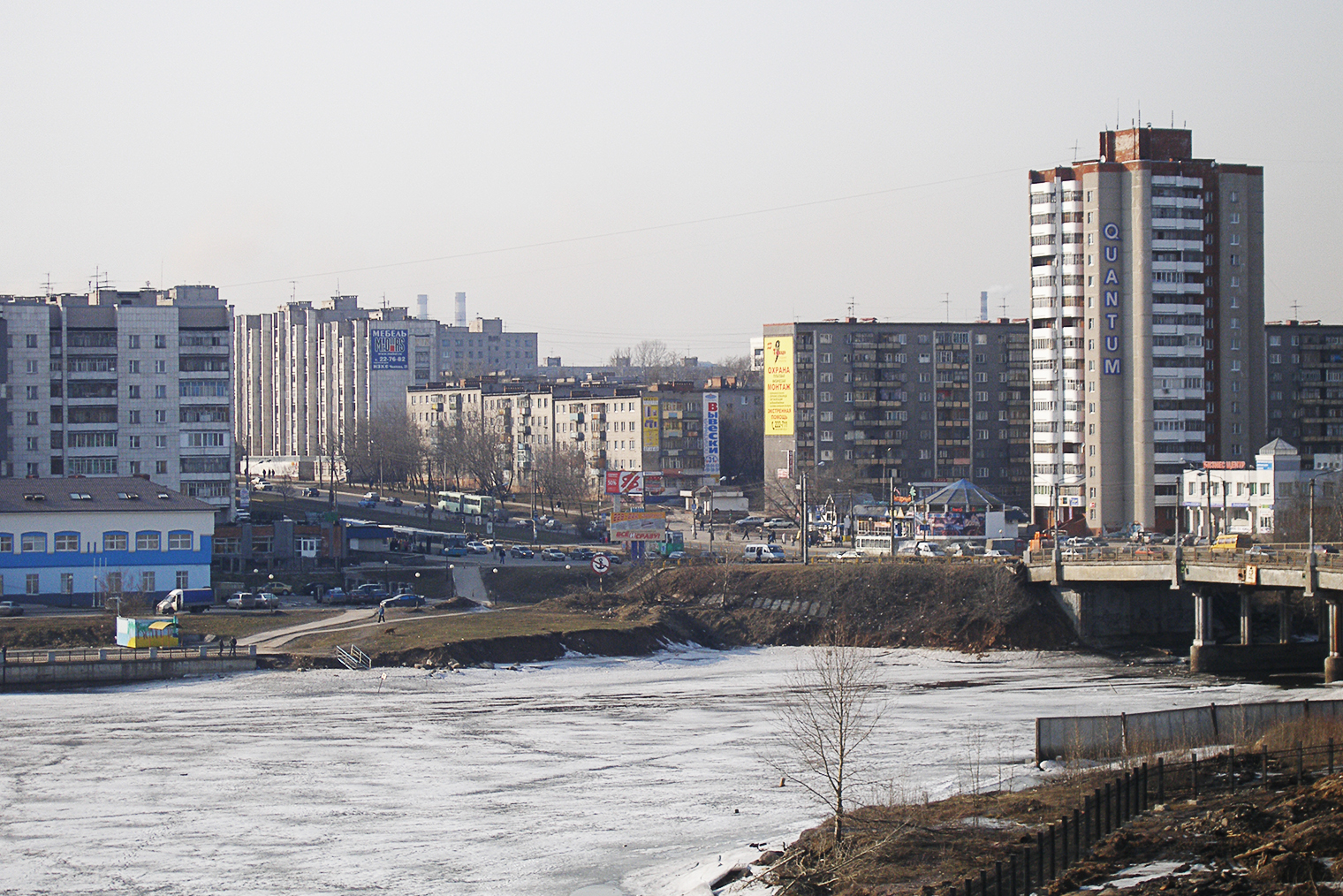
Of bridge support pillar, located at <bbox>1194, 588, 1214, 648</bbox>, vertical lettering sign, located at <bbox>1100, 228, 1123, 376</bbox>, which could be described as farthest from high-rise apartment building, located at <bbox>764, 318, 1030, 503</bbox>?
bridge support pillar, located at <bbox>1194, 588, 1214, 648</bbox>

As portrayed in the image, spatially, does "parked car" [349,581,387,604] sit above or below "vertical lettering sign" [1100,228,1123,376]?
below

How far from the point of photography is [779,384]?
163 metres

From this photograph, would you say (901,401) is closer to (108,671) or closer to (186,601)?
(186,601)

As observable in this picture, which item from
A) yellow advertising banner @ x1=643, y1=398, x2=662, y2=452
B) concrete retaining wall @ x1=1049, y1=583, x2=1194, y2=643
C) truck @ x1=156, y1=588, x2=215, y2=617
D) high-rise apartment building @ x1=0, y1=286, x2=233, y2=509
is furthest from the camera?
yellow advertising banner @ x1=643, y1=398, x2=662, y2=452

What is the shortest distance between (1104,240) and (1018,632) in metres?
60.2

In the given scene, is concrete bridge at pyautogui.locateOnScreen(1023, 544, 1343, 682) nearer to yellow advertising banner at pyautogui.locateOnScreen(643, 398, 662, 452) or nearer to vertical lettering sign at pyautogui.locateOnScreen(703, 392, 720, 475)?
vertical lettering sign at pyautogui.locateOnScreen(703, 392, 720, 475)

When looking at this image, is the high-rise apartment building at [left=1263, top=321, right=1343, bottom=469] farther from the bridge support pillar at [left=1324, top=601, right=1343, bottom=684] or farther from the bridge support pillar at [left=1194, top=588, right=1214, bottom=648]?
the bridge support pillar at [left=1324, top=601, right=1343, bottom=684]

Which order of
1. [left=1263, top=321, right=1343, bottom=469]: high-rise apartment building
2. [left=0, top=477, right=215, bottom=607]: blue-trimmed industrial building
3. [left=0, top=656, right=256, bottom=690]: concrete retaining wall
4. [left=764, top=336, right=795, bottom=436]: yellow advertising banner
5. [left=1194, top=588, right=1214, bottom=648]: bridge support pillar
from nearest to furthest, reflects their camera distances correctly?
1. [left=0, top=656, right=256, bottom=690]: concrete retaining wall
2. [left=1194, top=588, right=1214, bottom=648]: bridge support pillar
3. [left=0, top=477, right=215, bottom=607]: blue-trimmed industrial building
4. [left=764, top=336, right=795, bottom=436]: yellow advertising banner
5. [left=1263, top=321, right=1343, bottom=469]: high-rise apartment building

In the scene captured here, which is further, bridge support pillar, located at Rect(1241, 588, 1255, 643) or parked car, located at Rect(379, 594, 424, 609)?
parked car, located at Rect(379, 594, 424, 609)

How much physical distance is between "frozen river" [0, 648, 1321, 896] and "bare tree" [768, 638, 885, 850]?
1020 mm

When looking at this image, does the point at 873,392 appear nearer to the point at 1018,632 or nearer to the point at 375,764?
the point at 1018,632

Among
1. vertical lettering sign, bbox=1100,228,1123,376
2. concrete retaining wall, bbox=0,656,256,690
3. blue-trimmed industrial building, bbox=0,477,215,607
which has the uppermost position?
vertical lettering sign, bbox=1100,228,1123,376

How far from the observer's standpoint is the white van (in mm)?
100312

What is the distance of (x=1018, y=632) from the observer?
80.9 m
